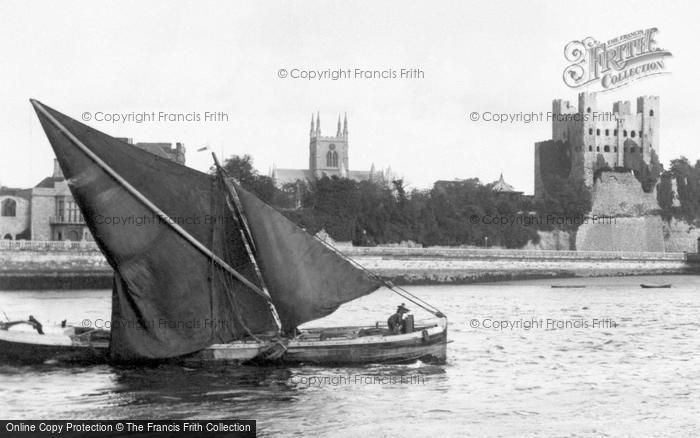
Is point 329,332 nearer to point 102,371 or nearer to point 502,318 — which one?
A: point 102,371

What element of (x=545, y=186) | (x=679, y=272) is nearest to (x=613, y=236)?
(x=679, y=272)

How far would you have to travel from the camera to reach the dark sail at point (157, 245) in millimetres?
24125

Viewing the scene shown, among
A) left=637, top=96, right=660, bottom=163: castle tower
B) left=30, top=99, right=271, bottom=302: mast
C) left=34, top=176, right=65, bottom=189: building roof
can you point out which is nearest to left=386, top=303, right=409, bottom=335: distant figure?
left=30, top=99, right=271, bottom=302: mast

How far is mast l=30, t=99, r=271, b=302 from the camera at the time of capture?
23906 mm

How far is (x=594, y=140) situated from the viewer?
117 metres

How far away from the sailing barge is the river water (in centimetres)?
54

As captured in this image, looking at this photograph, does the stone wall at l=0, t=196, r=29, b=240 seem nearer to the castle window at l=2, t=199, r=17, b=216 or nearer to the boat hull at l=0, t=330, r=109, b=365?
the castle window at l=2, t=199, r=17, b=216

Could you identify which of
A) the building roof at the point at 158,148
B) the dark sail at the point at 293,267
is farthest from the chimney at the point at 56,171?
the dark sail at the point at 293,267

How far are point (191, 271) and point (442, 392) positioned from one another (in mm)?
6246

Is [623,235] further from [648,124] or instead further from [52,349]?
[52,349]

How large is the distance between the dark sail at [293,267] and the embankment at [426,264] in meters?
33.9

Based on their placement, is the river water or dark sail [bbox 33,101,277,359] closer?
the river water

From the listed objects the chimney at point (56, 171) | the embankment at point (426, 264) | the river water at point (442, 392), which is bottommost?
the river water at point (442, 392)

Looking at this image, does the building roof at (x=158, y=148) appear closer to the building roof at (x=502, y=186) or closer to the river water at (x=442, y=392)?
the river water at (x=442, y=392)
